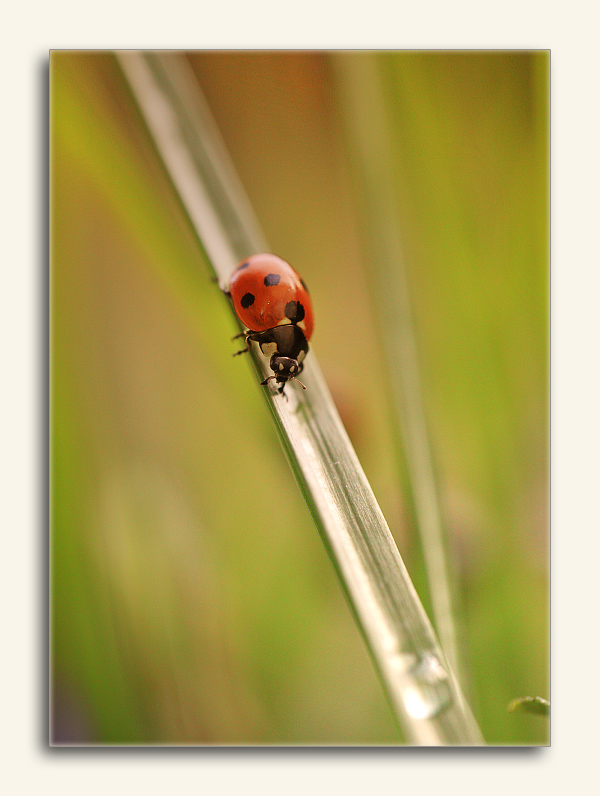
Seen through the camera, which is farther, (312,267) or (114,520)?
(312,267)

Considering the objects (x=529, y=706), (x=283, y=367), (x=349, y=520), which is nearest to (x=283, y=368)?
(x=283, y=367)

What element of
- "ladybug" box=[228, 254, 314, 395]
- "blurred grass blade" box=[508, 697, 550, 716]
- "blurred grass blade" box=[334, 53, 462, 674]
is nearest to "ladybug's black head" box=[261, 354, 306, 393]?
"ladybug" box=[228, 254, 314, 395]

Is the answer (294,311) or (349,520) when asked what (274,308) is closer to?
(294,311)

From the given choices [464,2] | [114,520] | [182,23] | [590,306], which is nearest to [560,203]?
[590,306]

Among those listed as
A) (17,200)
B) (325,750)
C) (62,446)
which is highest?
(17,200)

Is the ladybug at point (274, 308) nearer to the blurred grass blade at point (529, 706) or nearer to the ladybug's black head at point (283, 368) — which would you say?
the ladybug's black head at point (283, 368)

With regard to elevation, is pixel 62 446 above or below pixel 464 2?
below

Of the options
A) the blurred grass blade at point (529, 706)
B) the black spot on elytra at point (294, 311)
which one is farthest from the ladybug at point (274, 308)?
the blurred grass blade at point (529, 706)

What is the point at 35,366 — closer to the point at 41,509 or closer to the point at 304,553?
the point at 41,509
